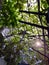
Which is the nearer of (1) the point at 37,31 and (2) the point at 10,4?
(2) the point at 10,4

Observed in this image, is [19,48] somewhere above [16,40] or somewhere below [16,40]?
below

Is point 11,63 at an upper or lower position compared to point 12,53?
lower

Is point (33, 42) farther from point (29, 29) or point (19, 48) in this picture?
point (29, 29)

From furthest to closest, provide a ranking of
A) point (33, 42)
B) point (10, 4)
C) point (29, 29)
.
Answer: point (33, 42), point (29, 29), point (10, 4)

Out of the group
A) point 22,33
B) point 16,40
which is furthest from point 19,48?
point 22,33

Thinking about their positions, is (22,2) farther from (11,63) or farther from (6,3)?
(11,63)

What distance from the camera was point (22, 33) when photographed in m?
18.1

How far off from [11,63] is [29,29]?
826 cm

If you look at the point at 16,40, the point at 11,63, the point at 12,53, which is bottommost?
the point at 11,63

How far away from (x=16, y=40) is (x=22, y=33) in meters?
1.63

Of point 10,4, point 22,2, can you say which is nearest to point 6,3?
point 10,4

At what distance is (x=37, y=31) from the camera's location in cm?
1905

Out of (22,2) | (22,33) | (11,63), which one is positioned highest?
(22,2)

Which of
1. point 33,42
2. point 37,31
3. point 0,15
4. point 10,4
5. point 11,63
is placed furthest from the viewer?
point 11,63
